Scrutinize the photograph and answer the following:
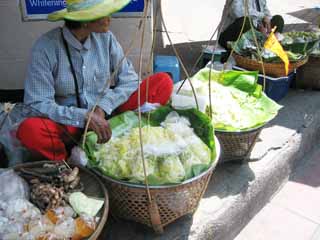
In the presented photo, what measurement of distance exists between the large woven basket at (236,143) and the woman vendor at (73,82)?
0.48m

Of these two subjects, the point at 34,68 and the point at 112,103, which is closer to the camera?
the point at 34,68

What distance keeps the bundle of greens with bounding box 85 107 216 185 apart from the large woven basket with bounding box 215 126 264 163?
0.28 metres

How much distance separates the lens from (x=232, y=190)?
244cm

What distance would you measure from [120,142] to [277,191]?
4.40 feet

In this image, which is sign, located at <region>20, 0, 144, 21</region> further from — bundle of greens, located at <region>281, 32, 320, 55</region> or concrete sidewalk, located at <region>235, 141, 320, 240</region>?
concrete sidewalk, located at <region>235, 141, 320, 240</region>

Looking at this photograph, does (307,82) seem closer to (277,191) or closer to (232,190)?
(277,191)

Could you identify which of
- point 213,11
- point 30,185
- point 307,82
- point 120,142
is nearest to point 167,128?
point 120,142

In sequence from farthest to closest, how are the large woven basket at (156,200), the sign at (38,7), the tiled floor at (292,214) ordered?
the sign at (38,7), the tiled floor at (292,214), the large woven basket at (156,200)

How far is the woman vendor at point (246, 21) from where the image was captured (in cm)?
399

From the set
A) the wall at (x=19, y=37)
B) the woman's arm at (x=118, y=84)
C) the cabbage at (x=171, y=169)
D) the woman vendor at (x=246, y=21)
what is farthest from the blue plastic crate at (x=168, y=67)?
the cabbage at (x=171, y=169)

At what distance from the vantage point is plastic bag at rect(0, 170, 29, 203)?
5.78 feet

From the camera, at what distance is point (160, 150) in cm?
200

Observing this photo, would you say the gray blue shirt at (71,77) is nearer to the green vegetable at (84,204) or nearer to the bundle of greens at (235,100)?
the bundle of greens at (235,100)

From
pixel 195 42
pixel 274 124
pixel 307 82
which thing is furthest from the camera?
pixel 195 42
